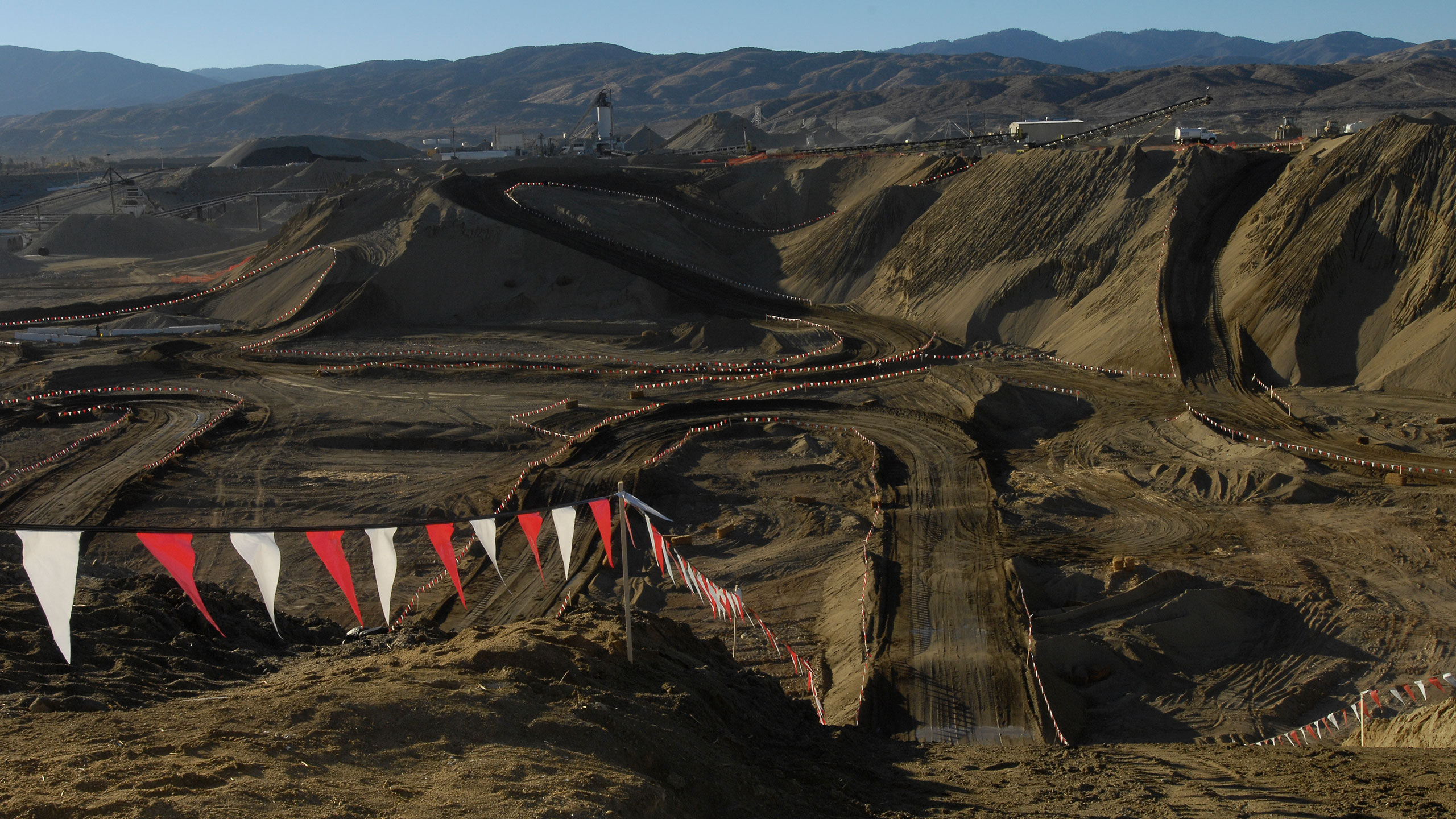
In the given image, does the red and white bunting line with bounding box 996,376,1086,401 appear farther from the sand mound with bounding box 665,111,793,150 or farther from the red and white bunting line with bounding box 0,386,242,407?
the sand mound with bounding box 665,111,793,150

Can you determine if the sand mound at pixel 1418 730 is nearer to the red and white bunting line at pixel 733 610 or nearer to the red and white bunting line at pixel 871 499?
the red and white bunting line at pixel 871 499

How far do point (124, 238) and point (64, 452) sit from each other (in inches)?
1657

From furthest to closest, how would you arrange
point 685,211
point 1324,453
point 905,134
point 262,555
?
point 905,134, point 685,211, point 1324,453, point 262,555

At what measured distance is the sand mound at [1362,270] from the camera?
2497cm

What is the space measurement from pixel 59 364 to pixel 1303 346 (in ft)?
117

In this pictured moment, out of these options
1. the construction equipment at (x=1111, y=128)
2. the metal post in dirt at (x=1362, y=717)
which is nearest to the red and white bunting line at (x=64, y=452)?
the metal post in dirt at (x=1362, y=717)

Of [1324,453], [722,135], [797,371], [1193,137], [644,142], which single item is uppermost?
[722,135]

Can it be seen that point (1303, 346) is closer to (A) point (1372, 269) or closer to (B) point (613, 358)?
(A) point (1372, 269)

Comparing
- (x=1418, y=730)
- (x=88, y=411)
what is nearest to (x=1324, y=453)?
(x=1418, y=730)

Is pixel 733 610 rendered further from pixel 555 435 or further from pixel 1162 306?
pixel 1162 306

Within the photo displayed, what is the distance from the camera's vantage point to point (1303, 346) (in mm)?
25859

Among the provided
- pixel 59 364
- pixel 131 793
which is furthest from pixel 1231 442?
pixel 59 364

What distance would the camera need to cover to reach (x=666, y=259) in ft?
132

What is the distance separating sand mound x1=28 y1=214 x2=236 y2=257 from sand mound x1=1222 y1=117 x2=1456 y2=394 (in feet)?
174
